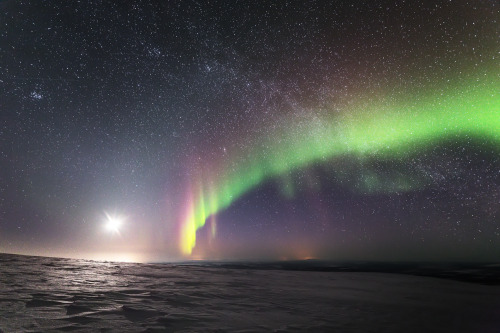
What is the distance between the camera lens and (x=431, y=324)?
11.7 ft

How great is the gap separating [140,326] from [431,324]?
3.13 m

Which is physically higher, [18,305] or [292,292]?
[18,305]

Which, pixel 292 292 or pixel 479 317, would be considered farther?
pixel 292 292

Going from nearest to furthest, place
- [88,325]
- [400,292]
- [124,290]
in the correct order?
1. [88,325]
2. [124,290]
3. [400,292]

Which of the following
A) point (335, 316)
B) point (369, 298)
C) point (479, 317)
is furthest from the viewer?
point (369, 298)

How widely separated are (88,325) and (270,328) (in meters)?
1.70

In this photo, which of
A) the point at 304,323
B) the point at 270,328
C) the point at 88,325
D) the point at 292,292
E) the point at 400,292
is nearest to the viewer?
the point at 88,325

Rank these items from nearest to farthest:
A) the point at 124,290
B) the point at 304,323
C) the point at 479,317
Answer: the point at 304,323 < the point at 479,317 < the point at 124,290

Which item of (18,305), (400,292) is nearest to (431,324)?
(400,292)

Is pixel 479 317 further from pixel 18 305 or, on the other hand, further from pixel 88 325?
pixel 18 305

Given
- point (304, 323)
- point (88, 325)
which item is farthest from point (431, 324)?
point (88, 325)

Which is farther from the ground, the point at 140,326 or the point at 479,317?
the point at 140,326

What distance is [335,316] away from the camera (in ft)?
12.4

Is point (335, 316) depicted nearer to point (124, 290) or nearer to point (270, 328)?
point (270, 328)
